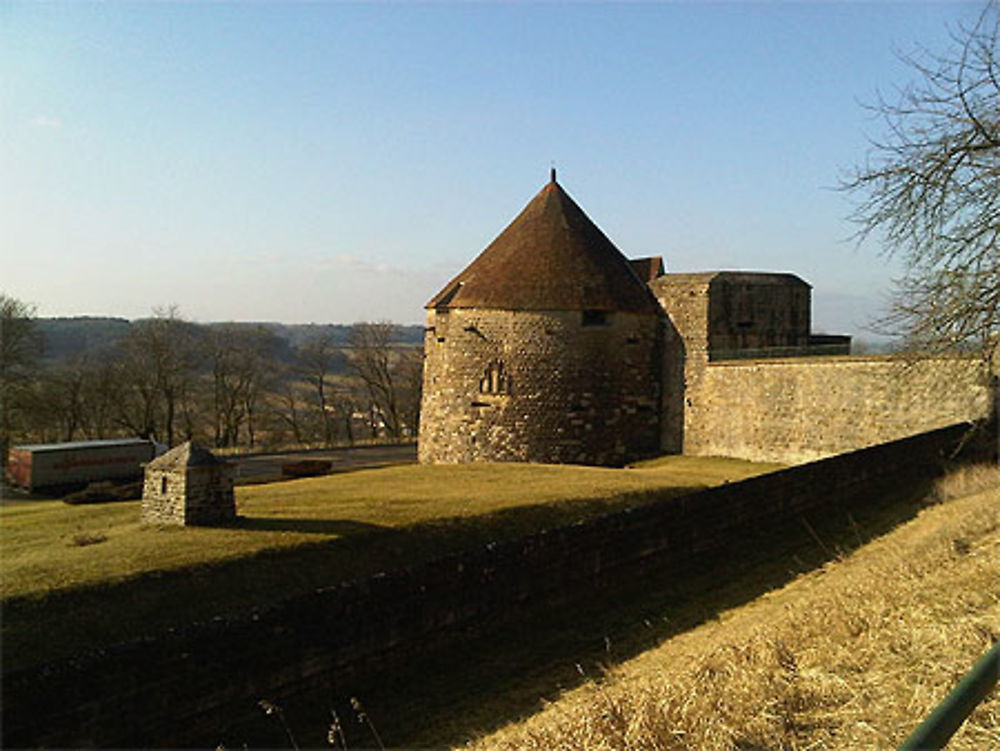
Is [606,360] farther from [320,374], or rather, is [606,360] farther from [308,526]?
[320,374]

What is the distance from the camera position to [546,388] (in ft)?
78.4

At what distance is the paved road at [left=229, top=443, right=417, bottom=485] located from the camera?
32875 mm

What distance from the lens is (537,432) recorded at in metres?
23.9

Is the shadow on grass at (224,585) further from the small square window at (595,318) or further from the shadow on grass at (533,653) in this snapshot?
the small square window at (595,318)

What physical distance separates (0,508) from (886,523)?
23.3 m

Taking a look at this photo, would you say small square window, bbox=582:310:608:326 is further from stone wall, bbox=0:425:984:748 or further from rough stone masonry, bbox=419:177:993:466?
stone wall, bbox=0:425:984:748

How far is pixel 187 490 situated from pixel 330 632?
3.80m

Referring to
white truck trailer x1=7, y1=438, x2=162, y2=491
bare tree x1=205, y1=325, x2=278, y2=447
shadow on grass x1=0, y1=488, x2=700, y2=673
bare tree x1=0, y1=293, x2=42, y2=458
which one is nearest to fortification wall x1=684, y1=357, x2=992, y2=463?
shadow on grass x1=0, y1=488, x2=700, y2=673

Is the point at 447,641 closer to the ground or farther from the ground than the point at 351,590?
closer to the ground

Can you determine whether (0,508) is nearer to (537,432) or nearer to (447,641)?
(537,432)

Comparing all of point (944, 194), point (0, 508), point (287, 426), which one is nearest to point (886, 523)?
point (944, 194)

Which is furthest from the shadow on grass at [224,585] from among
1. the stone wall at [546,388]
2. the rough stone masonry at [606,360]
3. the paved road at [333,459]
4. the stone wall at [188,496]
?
the paved road at [333,459]

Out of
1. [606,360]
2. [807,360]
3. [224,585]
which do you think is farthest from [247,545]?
[807,360]

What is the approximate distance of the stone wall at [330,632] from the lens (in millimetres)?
6566
